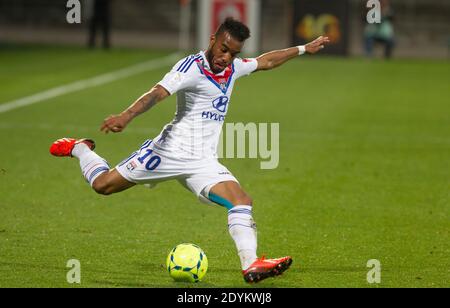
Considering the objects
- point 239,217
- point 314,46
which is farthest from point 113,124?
point 314,46

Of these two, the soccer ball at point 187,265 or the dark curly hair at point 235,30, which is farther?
the dark curly hair at point 235,30

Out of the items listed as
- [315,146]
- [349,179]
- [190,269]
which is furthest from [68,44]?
[190,269]

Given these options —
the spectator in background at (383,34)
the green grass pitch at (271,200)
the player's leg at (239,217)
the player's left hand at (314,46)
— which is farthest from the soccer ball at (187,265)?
the spectator in background at (383,34)

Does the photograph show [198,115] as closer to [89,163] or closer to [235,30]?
[235,30]

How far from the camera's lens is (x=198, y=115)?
8.91m

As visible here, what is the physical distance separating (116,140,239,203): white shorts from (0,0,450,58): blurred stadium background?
99.6ft

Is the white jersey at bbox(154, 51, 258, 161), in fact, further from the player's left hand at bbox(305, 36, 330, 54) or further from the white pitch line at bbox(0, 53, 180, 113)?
the white pitch line at bbox(0, 53, 180, 113)

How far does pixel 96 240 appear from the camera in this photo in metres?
10.1

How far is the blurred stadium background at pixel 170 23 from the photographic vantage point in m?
40.4

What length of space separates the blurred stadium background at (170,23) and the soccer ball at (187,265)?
31.0 m

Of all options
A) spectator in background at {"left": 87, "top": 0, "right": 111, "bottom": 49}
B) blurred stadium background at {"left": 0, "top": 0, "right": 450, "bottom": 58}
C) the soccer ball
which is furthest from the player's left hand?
blurred stadium background at {"left": 0, "top": 0, "right": 450, "bottom": 58}

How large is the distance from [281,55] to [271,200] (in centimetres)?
286

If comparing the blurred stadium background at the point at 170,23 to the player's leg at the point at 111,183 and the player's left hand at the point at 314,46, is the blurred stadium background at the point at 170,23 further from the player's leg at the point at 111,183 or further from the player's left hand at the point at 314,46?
the player's leg at the point at 111,183
